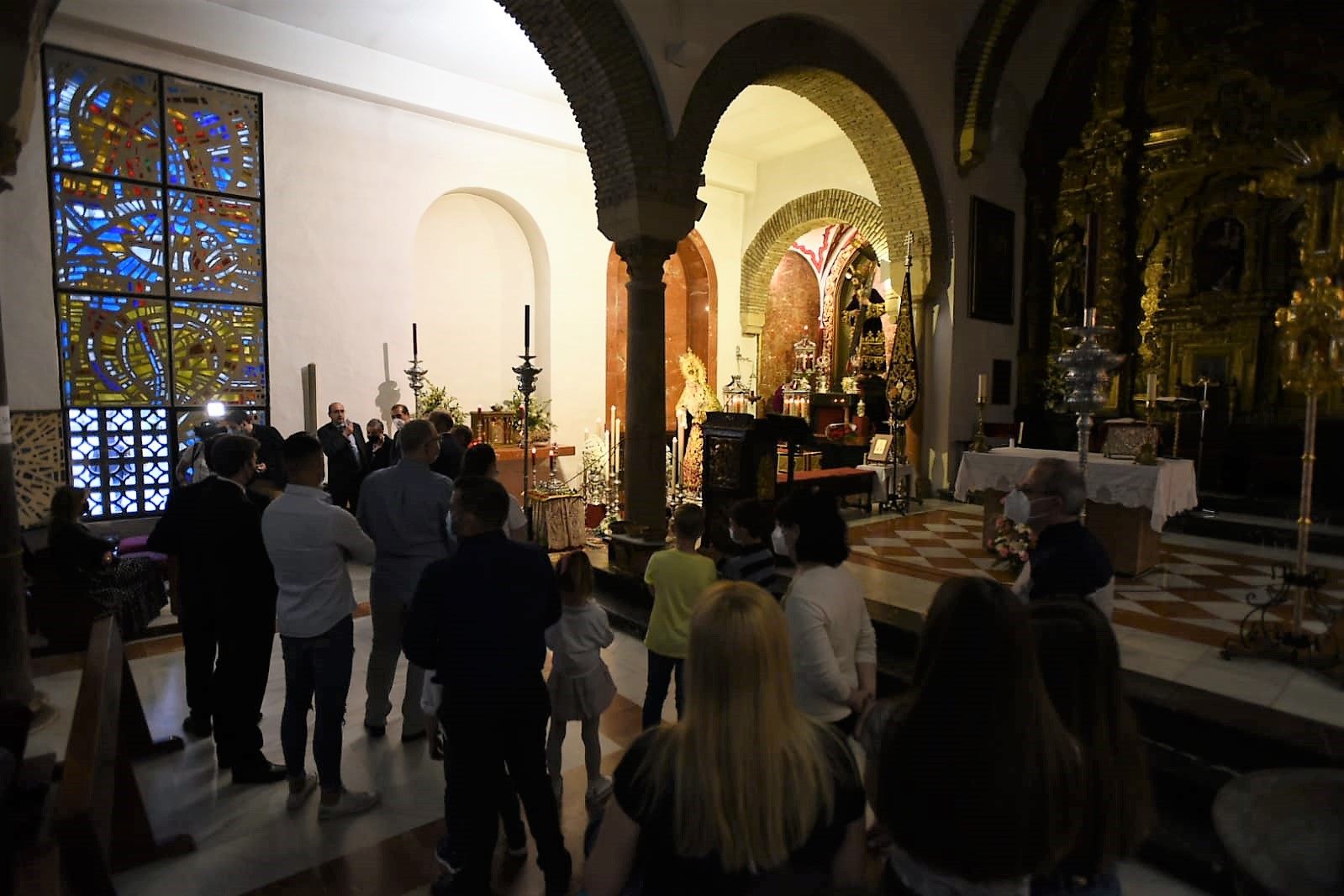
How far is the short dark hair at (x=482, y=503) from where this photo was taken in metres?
2.47

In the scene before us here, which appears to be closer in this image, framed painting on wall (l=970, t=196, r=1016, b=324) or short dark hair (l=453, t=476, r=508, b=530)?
short dark hair (l=453, t=476, r=508, b=530)

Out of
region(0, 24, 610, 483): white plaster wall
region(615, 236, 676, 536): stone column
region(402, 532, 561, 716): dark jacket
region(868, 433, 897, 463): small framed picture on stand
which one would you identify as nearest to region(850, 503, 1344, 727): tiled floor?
region(868, 433, 897, 463): small framed picture on stand

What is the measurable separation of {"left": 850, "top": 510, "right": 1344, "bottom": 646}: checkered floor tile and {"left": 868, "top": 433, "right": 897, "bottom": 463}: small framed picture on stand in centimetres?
103

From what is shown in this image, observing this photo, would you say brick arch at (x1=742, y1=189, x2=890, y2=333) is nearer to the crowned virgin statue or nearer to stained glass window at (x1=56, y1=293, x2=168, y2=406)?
the crowned virgin statue

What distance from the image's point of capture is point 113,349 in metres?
8.11

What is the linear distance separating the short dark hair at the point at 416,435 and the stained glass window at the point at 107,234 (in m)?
6.84

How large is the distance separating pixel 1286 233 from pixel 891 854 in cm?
1077

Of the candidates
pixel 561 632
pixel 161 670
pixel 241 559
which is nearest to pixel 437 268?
pixel 161 670

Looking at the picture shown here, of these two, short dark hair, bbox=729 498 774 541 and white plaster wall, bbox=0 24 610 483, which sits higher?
white plaster wall, bbox=0 24 610 483

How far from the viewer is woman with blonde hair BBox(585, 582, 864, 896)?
1.27 meters

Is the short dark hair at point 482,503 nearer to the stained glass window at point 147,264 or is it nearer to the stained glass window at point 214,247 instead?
the stained glass window at point 147,264

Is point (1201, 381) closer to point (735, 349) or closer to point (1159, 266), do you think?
point (1159, 266)

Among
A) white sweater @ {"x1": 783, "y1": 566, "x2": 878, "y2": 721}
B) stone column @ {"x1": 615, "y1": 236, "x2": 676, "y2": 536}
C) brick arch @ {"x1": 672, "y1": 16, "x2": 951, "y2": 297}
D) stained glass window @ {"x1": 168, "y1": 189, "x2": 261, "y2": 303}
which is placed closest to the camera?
white sweater @ {"x1": 783, "y1": 566, "x2": 878, "y2": 721}

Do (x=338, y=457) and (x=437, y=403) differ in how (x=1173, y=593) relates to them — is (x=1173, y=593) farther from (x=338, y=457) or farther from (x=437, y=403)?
(x=437, y=403)
